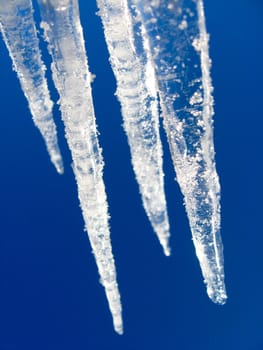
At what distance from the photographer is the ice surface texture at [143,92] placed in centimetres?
52

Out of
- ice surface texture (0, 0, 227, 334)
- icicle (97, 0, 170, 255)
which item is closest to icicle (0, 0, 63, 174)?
ice surface texture (0, 0, 227, 334)

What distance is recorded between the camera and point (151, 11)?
49 cm

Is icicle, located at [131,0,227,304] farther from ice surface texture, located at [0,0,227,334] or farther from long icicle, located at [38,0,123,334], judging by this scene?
long icicle, located at [38,0,123,334]

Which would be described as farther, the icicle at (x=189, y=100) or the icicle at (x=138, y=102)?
the icicle at (x=138, y=102)

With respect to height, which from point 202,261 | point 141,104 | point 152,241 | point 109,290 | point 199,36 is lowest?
point 152,241

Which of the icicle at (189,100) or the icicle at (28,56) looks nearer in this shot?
the icicle at (189,100)

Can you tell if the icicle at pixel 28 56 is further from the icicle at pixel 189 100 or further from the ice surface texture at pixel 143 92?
the icicle at pixel 189 100

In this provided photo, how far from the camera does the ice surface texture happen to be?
52 cm

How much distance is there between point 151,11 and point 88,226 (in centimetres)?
45

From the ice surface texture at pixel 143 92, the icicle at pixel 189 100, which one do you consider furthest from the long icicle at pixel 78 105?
the icicle at pixel 189 100

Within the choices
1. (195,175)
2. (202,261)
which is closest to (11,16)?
(195,175)

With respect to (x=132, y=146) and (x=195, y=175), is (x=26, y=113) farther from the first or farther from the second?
(x=195, y=175)

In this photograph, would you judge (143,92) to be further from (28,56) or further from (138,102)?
(28,56)

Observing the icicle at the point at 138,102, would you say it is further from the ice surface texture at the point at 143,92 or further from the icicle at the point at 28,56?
the icicle at the point at 28,56
